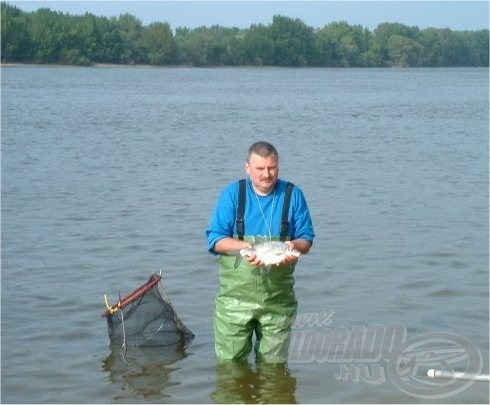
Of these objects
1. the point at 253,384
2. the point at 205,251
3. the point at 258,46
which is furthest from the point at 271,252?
the point at 258,46

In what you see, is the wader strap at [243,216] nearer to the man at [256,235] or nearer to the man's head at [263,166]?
the man at [256,235]

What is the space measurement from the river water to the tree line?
249 feet

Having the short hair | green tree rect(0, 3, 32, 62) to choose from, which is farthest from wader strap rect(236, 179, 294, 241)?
green tree rect(0, 3, 32, 62)

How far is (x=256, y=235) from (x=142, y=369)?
1.98m

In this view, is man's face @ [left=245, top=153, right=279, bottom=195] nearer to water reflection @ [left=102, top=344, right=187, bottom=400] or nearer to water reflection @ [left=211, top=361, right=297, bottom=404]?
water reflection @ [left=211, top=361, right=297, bottom=404]

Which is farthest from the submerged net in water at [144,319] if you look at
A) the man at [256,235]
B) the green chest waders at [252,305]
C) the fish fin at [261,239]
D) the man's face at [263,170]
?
the man's face at [263,170]

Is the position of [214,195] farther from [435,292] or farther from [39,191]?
[435,292]

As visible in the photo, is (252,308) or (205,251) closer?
(252,308)

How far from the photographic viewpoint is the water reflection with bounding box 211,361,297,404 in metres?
7.56

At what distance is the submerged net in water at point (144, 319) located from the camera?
848 cm

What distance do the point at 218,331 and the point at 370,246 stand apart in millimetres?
6147

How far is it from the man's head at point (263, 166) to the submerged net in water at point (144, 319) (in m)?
2.06

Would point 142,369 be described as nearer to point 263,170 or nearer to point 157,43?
point 263,170

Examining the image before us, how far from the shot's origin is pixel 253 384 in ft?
25.0
